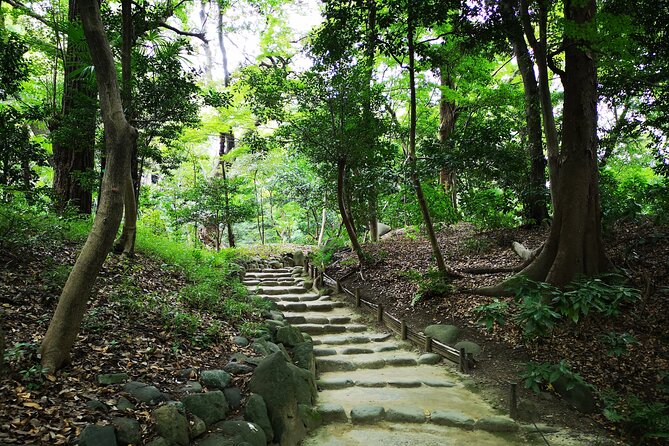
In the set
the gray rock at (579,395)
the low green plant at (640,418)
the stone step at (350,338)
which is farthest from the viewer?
the stone step at (350,338)

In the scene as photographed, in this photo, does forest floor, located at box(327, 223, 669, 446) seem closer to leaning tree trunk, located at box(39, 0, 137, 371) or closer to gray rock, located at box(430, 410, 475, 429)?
gray rock, located at box(430, 410, 475, 429)

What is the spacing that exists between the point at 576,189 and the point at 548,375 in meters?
3.44

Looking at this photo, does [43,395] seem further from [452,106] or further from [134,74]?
[452,106]

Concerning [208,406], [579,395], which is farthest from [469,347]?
[208,406]

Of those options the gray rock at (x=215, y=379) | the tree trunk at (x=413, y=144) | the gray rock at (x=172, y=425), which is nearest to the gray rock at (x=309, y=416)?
the gray rock at (x=215, y=379)

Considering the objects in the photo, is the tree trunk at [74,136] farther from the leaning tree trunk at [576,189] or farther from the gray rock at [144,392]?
the leaning tree trunk at [576,189]

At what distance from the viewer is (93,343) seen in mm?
4262

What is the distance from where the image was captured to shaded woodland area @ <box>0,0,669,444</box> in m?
4.05

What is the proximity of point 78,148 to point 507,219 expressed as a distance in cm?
1108

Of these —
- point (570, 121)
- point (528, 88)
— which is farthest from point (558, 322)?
point (528, 88)

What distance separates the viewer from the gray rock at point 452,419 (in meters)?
4.98

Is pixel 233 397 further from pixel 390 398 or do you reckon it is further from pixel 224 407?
pixel 390 398

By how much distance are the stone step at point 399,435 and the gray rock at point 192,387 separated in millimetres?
1538

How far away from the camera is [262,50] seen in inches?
661
